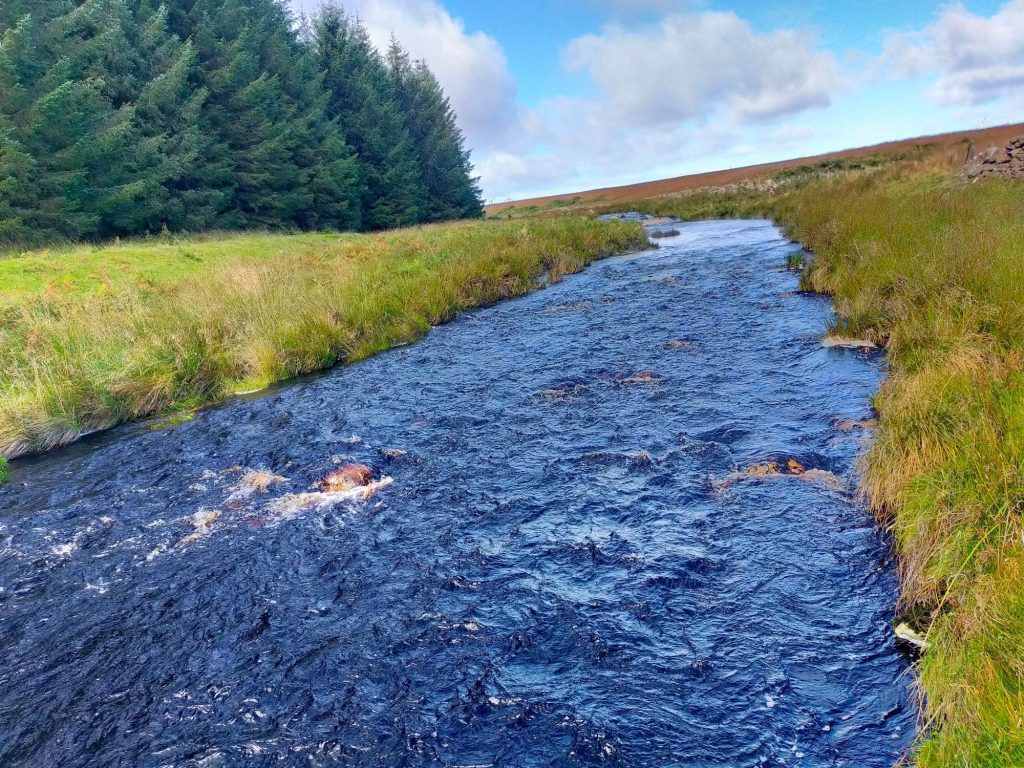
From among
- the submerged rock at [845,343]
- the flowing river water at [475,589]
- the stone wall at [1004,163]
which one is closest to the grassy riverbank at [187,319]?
the flowing river water at [475,589]

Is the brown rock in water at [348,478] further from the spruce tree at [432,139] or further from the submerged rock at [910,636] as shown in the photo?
the spruce tree at [432,139]

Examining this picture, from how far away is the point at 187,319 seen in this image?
39.0 ft

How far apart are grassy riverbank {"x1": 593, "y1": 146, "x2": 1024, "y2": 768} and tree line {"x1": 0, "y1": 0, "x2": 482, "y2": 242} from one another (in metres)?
27.0

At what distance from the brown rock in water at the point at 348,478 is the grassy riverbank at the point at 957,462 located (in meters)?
5.04

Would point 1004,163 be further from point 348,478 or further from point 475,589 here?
point 475,589

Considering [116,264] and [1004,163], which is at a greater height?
[116,264]

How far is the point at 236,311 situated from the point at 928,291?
12.3m

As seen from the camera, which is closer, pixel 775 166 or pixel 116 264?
pixel 116 264

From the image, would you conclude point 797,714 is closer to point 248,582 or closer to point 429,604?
point 429,604

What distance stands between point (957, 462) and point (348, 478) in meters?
5.70

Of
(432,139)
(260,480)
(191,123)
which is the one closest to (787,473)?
(260,480)

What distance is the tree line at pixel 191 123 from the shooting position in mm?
23266

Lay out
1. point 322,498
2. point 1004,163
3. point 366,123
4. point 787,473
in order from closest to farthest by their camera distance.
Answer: point 787,473 → point 322,498 → point 1004,163 → point 366,123

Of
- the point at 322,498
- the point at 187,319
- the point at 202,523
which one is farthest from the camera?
the point at 187,319
